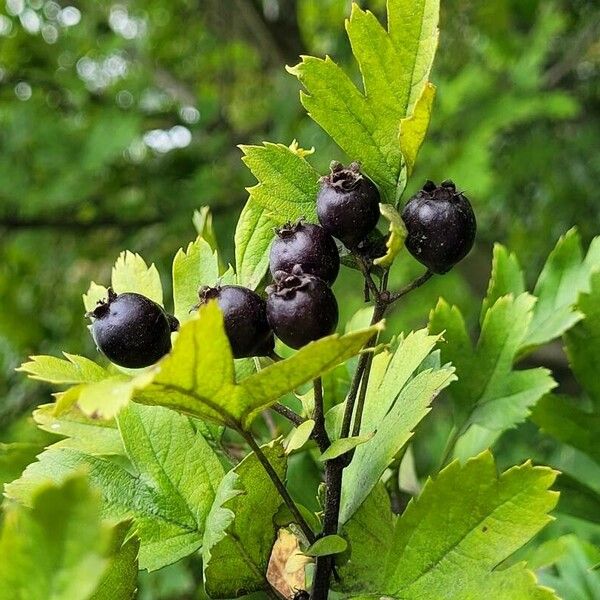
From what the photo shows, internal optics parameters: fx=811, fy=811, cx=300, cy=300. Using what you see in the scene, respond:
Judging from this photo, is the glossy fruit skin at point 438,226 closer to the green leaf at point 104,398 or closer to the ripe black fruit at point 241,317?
the ripe black fruit at point 241,317

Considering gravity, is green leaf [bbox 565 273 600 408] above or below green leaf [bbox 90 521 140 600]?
above

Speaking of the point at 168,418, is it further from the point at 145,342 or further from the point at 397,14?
Answer: the point at 397,14

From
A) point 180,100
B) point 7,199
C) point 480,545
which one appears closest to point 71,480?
point 480,545

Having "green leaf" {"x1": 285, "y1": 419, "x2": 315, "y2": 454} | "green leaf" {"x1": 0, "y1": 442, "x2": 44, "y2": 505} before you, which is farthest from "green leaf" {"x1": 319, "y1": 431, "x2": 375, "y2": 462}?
"green leaf" {"x1": 0, "y1": 442, "x2": 44, "y2": 505}

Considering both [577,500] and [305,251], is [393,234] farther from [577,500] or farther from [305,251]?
[577,500]

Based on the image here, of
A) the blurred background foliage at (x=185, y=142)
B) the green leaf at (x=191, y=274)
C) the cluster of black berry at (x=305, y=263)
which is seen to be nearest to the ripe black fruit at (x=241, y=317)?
the cluster of black berry at (x=305, y=263)

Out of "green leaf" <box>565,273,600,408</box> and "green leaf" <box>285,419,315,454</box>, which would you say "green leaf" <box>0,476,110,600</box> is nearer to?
"green leaf" <box>285,419,315,454</box>

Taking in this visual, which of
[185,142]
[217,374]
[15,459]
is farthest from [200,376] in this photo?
[185,142]
